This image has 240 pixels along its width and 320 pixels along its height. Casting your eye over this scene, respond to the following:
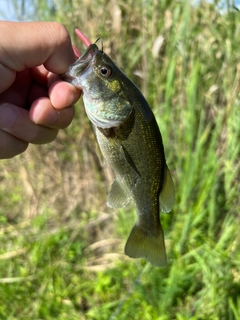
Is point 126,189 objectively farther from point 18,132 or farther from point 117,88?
point 18,132

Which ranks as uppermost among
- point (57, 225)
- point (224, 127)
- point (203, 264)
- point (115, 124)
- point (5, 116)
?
point (115, 124)

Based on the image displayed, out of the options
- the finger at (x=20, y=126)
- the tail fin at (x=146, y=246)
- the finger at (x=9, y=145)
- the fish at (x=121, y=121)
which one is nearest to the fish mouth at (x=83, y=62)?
the fish at (x=121, y=121)

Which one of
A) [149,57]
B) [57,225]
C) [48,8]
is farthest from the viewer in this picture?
[57,225]

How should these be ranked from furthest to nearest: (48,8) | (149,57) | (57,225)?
(57,225)
(48,8)
(149,57)

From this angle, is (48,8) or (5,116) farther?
(48,8)

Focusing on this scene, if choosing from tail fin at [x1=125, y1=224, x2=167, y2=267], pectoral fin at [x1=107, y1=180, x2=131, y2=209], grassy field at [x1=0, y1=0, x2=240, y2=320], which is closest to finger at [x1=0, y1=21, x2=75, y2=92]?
pectoral fin at [x1=107, y1=180, x2=131, y2=209]

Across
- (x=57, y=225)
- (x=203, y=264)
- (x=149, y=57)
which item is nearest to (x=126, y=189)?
(x=203, y=264)

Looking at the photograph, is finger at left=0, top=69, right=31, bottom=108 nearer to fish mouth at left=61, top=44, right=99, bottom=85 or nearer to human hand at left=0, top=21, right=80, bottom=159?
human hand at left=0, top=21, right=80, bottom=159
